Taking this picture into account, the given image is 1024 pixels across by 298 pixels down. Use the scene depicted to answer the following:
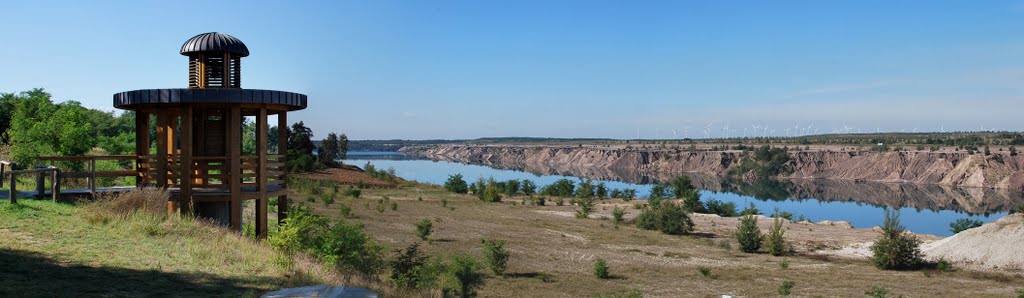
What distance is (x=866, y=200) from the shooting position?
79.1 m

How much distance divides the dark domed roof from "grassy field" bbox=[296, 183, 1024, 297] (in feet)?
25.8

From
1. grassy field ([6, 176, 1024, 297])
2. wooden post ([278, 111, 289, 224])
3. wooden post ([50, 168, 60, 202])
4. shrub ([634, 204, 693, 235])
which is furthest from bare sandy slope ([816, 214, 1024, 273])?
wooden post ([50, 168, 60, 202])

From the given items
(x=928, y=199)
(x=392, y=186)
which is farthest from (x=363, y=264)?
(x=928, y=199)

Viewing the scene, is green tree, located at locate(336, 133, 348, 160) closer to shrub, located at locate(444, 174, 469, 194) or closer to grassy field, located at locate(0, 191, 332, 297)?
shrub, located at locate(444, 174, 469, 194)

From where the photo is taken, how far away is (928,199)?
7919cm

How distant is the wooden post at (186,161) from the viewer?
561 inches

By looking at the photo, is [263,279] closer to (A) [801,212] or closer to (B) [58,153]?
(B) [58,153]

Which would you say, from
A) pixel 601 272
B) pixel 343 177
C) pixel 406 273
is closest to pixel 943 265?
pixel 601 272

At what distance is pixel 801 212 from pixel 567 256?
46527 millimetres

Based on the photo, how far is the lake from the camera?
60534 mm

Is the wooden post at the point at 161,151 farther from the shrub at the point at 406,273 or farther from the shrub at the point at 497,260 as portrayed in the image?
the shrub at the point at 497,260

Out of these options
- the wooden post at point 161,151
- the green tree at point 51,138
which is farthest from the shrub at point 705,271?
the green tree at point 51,138

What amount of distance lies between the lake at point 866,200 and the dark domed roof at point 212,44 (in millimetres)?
49415

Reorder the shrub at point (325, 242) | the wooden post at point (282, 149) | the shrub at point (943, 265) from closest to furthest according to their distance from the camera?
the shrub at point (325, 242), the wooden post at point (282, 149), the shrub at point (943, 265)
